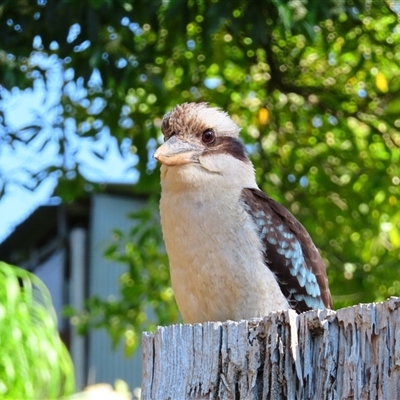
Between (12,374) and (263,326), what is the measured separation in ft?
8.72

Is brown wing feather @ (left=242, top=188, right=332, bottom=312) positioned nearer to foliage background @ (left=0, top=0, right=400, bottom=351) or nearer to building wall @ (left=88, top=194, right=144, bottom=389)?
foliage background @ (left=0, top=0, right=400, bottom=351)

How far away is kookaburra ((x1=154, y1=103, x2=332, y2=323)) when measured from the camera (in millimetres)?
3371

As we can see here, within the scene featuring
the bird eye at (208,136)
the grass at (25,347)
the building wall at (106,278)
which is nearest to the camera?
the bird eye at (208,136)

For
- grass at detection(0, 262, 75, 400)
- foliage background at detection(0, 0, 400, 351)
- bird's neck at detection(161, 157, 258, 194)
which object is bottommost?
grass at detection(0, 262, 75, 400)

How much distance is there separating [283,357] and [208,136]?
1653 millimetres

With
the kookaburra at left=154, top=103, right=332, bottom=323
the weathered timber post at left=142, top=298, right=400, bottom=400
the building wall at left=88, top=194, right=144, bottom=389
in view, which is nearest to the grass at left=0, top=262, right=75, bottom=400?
the kookaburra at left=154, top=103, right=332, bottom=323

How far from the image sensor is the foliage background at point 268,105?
598cm

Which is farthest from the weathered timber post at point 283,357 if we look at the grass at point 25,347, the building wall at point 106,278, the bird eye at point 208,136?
the building wall at point 106,278

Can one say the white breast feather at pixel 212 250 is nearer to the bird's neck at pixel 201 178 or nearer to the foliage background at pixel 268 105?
the bird's neck at pixel 201 178

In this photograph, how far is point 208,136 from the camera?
3.79m

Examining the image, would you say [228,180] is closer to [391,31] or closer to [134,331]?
[391,31]

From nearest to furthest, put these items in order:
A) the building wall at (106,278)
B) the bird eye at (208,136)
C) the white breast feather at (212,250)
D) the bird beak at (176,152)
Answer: the white breast feather at (212,250)
the bird beak at (176,152)
the bird eye at (208,136)
the building wall at (106,278)

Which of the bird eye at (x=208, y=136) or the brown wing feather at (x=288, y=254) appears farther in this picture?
the bird eye at (x=208, y=136)

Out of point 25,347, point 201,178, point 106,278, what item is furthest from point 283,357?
point 106,278
